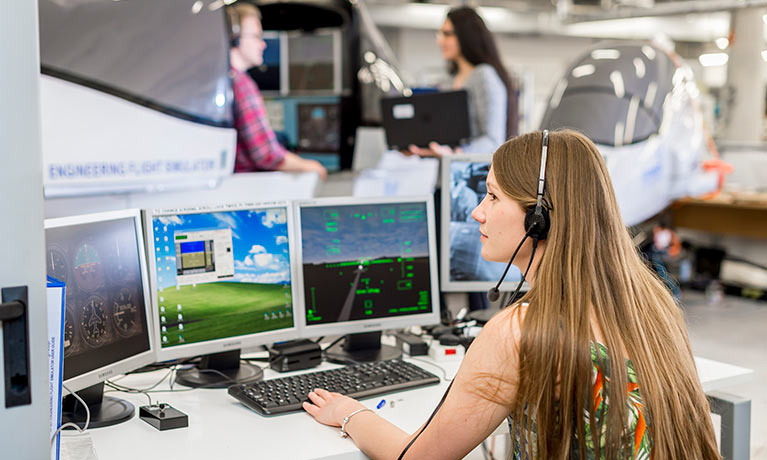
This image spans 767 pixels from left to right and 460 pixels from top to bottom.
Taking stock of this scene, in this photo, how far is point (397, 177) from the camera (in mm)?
5457

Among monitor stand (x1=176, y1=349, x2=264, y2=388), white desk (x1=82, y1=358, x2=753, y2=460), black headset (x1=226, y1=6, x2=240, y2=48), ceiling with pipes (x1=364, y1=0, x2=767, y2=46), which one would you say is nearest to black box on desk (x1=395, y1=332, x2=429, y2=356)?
white desk (x1=82, y1=358, x2=753, y2=460)

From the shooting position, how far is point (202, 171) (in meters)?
3.73

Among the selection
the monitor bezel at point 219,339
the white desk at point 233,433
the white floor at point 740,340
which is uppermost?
the monitor bezel at point 219,339

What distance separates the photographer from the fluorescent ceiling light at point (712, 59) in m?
17.1

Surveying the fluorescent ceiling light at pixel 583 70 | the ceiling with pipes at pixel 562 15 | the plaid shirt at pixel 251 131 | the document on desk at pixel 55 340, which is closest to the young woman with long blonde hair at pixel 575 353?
the document on desk at pixel 55 340

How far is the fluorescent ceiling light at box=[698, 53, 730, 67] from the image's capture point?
1707 centimetres

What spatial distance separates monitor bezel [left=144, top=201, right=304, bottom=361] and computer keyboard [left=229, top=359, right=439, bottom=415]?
0.15m

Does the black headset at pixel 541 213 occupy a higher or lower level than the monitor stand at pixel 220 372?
higher

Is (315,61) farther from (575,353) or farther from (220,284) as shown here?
(575,353)

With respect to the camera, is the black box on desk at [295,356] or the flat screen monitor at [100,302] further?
the black box on desk at [295,356]

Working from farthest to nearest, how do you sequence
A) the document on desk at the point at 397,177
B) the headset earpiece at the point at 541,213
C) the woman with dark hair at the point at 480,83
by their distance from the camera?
the document on desk at the point at 397,177 < the woman with dark hair at the point at 480,83 < the headset earpiece at the point at 541,213

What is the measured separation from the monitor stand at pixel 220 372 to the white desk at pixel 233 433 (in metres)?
0.05

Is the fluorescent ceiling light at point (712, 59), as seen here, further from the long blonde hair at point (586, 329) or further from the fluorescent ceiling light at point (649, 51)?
the long blonde hair at point (586, 329)

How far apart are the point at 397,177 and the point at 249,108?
155cm
